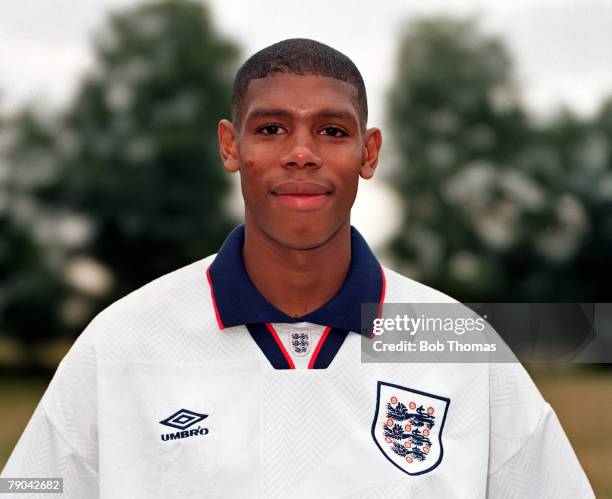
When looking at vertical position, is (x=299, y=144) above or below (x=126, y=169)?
below

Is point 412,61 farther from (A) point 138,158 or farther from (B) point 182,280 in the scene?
(B) point 182,280

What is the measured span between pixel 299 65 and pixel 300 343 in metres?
1.02

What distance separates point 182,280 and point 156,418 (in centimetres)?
58

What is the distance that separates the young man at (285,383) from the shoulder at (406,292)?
121 millimetres

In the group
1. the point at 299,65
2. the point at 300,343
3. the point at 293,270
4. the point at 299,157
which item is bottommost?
the point at 300,343

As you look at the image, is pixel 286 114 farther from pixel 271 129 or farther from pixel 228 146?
pixel 228 146

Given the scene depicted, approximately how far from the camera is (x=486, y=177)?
3173 centimetres

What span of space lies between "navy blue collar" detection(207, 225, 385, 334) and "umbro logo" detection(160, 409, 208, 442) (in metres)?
0.34

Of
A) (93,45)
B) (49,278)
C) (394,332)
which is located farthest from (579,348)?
(93,45)

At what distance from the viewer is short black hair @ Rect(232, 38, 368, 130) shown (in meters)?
3.23

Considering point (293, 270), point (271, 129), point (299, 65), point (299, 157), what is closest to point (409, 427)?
point (293, 270)

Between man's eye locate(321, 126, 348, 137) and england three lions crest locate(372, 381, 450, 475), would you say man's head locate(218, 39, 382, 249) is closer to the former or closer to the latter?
man's eye locate(321, 126, 348, 137)

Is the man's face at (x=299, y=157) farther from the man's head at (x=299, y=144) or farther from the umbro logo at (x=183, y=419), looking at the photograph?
the umbro logo at (x=183, y=419)

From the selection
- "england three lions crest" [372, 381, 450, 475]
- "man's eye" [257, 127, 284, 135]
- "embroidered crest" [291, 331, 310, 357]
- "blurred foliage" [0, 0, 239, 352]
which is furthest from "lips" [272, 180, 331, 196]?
"blurred foliage" [0, 0, 239, 352]
